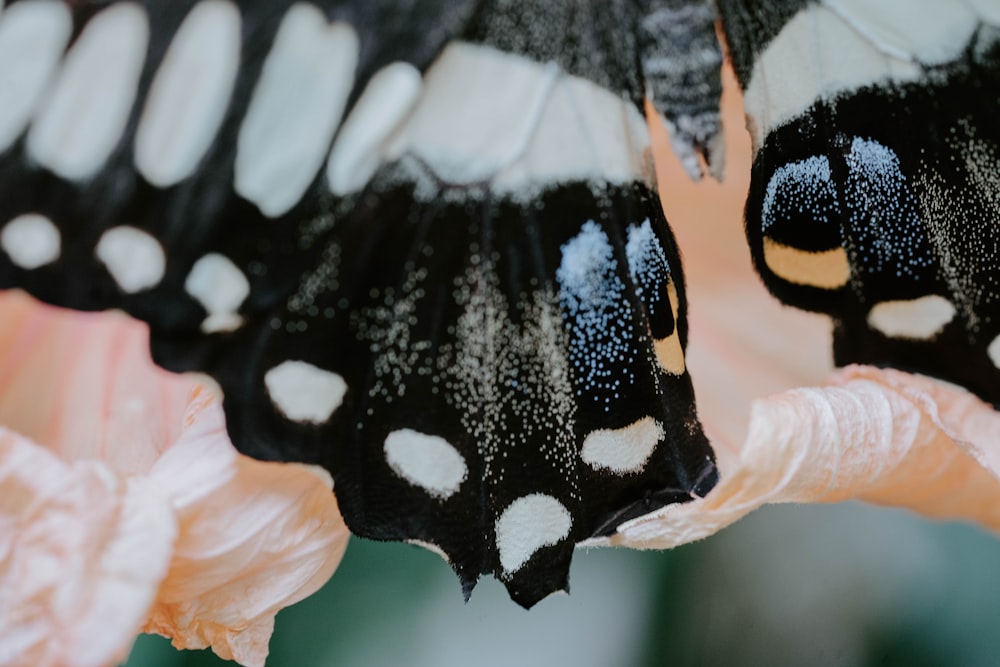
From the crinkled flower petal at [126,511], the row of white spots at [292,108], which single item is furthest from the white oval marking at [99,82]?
the crinkled flower petal at [126,511]

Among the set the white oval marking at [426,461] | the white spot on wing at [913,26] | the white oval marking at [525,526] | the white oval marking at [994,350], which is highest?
the white spot on wing at [913,26]

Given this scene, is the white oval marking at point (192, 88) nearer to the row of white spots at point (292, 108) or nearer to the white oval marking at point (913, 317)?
the row of white spots at point (292, 108)

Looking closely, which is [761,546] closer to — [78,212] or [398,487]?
[398,487]

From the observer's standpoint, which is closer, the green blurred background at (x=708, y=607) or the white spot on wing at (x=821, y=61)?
the white spot on wing at (x=821, y=61)

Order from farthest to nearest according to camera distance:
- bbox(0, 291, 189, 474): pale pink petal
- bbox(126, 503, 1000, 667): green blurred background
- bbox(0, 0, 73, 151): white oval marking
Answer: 1. bbox(126, 503, 1000, 667): green blurred background
2. bbox(0, 291, 189, 474): pale pink petal
3. bbox(0, 0, 73, 151): white oval marking

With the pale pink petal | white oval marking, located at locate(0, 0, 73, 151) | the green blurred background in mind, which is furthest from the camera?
the green blurred background

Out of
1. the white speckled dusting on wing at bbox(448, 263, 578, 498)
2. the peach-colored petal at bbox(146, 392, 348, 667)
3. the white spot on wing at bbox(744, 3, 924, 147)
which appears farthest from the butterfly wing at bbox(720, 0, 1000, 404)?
the peach-colored petal at bbox(146, 392, 348, 667)

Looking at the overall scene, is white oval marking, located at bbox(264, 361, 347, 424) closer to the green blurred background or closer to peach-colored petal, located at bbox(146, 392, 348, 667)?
peach-colored petal, located at bbox(146, 392, 348, 667)
